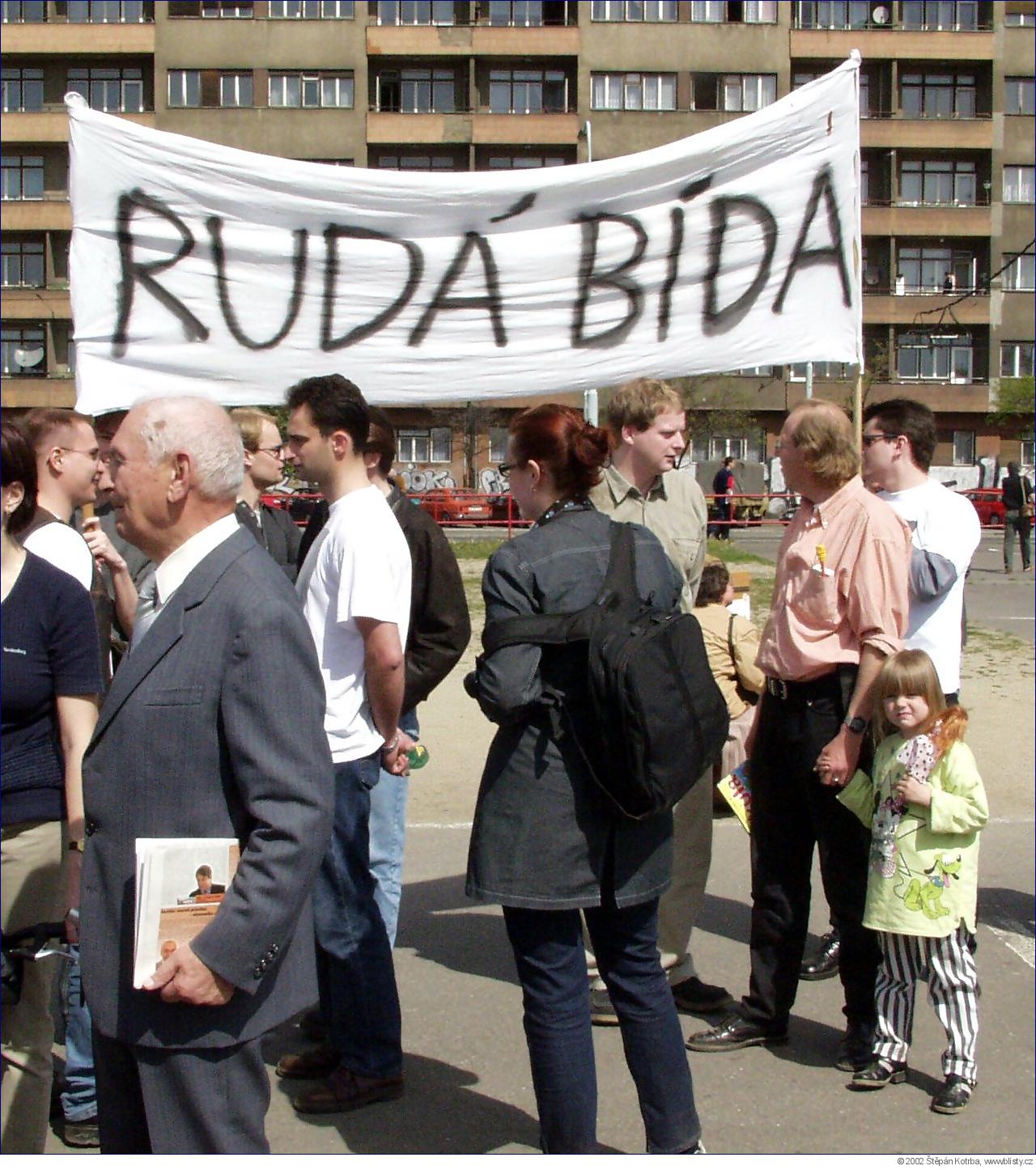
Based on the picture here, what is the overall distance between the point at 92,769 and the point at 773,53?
183 feet

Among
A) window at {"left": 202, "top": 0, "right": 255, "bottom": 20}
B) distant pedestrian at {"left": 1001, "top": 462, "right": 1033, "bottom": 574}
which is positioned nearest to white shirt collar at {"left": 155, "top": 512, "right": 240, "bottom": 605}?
distant pedestrian at {"left": 1001, "top": 462, "right": 1033, "bottom": 574}

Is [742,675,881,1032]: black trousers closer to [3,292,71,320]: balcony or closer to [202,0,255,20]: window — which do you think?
[3,292,71,320]: balcony

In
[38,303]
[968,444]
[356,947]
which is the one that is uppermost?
[38,303]

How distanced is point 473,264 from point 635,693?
2154 millimetres

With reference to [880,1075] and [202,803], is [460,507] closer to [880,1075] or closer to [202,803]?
[880,1075]

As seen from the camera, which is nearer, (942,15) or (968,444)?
(942,15)

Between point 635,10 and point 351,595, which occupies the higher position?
point 635,10

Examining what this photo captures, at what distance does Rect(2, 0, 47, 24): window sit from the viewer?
174ft

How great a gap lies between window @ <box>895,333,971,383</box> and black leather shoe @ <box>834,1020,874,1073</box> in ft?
182

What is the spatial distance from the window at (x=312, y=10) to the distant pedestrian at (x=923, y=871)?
184 feet

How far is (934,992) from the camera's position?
A: 3.90m

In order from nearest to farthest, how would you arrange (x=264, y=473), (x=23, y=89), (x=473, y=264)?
(x=473, y=264) → (x=264, y=473) → (x=23, y=89)

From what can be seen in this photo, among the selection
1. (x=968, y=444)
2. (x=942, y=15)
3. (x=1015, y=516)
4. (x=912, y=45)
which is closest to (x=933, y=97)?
(x=912, y=45)

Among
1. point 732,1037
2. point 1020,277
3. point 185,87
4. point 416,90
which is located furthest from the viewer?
point 1020,277
